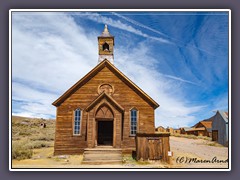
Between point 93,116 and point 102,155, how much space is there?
198cm

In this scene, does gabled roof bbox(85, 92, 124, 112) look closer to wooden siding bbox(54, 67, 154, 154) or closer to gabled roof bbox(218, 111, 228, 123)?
wooden siding bbox(54, 67, 154, 154)

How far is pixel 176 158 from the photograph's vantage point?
11.0 m

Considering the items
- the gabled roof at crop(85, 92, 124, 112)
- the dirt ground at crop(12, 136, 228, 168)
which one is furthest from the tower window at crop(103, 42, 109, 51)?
the dirt ground at crop(12, 136, 228, 168)

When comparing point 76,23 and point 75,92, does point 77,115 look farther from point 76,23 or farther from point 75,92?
point 76,23

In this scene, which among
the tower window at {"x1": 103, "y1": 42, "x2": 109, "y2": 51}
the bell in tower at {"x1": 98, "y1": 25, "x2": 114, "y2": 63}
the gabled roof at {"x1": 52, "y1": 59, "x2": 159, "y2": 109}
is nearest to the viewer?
the bell in tower at {"x1": 98, "y1": 25, "x2": 114, "y2": 63}

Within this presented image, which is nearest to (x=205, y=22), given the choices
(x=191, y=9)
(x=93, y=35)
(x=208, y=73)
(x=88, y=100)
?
(x=191, y=9)

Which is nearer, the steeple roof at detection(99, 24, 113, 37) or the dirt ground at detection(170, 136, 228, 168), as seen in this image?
the dirt ground at detection(170, 136, 228, 168)

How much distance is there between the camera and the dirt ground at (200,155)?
1062 centimetres

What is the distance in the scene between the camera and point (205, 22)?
1099cm

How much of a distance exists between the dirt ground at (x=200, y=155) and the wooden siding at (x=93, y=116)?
6.96ft

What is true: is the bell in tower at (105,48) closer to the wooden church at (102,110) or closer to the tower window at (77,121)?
the wooden church at (102,110)

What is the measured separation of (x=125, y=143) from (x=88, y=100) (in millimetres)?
2656

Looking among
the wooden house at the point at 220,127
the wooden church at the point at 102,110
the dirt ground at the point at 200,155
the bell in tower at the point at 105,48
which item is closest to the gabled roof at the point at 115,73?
the wooden church at the point at 102,110

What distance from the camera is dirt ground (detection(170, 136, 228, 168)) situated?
10.6 m
